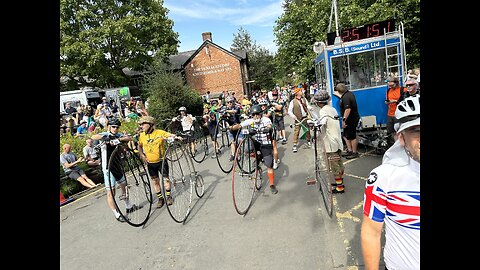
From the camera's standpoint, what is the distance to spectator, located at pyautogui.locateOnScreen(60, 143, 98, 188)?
7922 millimetres

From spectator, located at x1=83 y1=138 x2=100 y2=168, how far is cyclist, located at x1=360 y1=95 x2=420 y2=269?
8.95 meters

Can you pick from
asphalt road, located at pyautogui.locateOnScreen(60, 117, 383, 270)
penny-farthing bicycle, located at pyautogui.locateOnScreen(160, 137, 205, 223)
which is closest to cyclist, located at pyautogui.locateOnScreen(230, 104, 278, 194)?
asphalt road, located at pyautogui.locateOnScreen(60, 117, 383, 270)

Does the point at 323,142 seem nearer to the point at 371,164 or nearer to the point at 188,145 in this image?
the point at 371,164

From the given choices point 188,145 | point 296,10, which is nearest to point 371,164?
point 188,145

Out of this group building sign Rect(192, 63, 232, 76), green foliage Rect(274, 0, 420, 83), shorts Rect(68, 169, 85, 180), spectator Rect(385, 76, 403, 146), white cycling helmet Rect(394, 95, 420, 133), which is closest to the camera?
white cycling helmet Rect(394, 95, 420, 133)

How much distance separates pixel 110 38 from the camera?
2869cm

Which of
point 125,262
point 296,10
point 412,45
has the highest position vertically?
point 296,10

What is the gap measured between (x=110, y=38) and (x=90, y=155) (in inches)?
953

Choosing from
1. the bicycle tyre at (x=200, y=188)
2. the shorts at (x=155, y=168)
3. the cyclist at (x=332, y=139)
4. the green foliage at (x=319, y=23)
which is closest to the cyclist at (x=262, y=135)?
the cyclist at (x=332, y=139)

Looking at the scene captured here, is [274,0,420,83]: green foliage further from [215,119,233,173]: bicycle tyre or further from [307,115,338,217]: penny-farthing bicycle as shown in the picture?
[307,115,338,217]: penny-farthing bicycle

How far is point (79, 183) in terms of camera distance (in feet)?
27.4

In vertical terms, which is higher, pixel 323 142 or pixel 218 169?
pixel 323 142
